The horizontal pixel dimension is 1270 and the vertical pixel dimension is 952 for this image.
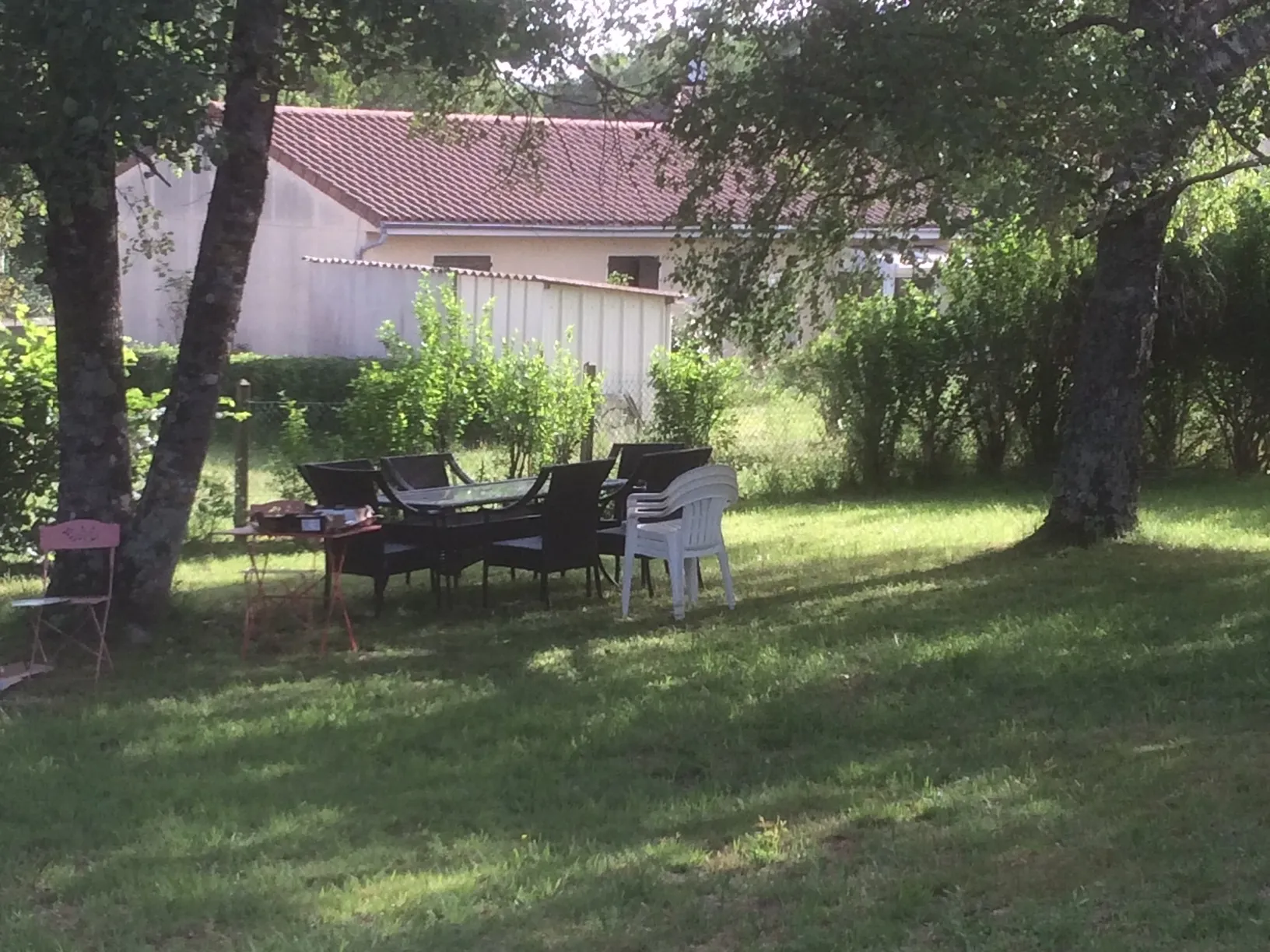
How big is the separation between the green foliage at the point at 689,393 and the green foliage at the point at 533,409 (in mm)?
1230

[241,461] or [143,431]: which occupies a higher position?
[143,431]

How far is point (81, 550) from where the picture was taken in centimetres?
814

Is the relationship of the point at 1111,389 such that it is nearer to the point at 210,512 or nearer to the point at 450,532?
the point at 450,532

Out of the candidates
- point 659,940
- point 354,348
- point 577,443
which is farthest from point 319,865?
point 354,348

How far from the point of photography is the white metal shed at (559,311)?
16.3 m

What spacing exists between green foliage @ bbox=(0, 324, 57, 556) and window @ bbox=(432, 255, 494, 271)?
1060cm

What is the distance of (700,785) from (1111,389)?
19.1ft

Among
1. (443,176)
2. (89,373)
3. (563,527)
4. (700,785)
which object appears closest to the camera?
(700,785)

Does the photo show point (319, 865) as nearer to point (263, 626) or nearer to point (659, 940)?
point (659, 940)

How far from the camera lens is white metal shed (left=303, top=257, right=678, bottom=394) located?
1633 cm

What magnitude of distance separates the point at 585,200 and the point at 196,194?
5.90 metres

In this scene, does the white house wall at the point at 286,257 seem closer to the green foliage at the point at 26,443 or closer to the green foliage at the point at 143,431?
the green foliage at the point at 143,431

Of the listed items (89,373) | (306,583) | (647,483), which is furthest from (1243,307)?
(89,373)

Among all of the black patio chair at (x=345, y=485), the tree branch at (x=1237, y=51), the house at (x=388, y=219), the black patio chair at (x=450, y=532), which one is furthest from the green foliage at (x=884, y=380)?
the black patio chair at (x=345, y=485)
